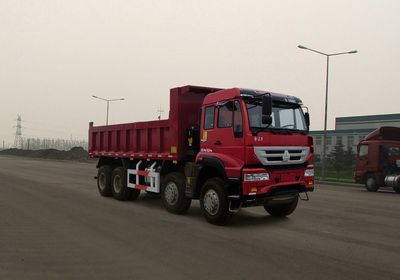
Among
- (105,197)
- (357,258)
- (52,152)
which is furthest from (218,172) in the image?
(52,152)

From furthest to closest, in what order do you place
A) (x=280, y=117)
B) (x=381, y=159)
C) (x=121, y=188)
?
1. (x=381, y=159)
2. (x=121, y=188)
3. (x=280, y=117)

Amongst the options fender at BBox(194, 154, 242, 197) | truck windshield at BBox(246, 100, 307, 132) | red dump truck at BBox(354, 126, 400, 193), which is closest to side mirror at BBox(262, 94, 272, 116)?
truck windshield at BBox(246, 100, 307, 132)

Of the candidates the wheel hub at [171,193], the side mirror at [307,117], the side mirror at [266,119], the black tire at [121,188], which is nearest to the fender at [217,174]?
the wheel hub at [171,193]

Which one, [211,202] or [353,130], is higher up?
[353,130]

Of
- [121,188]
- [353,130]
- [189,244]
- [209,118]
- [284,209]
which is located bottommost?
[189,244]

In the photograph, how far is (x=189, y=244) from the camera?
741 cm

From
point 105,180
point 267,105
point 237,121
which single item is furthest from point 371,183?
point 267,105

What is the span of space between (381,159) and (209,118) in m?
14.6

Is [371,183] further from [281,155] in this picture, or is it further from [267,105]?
[267,105]

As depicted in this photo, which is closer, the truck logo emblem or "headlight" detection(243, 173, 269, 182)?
"headlight" detection(243, 173, 269, 182)

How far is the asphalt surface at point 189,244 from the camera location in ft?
19.1

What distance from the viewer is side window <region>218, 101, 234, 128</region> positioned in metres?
9.21

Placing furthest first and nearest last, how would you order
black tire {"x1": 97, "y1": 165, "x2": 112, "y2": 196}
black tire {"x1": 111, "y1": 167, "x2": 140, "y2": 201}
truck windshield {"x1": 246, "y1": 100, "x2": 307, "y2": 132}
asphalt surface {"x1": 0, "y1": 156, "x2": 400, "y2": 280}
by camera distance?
black tire {"x1": 97, "y1": 165, "x2": 112, "y2": 196} < black tire {"x1": 111, "y1": 167, "x2": 140, "y2": 201} < truck windshield {"x1": 246, "y1": 100, "x2": 307, "y2": 132} < asphalt surface {"x1": 0, "y1": 156, "x2": 400, "y2": 280}

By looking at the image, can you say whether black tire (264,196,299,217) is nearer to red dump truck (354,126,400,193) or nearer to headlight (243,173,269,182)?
headlight (243,173,269,182)
